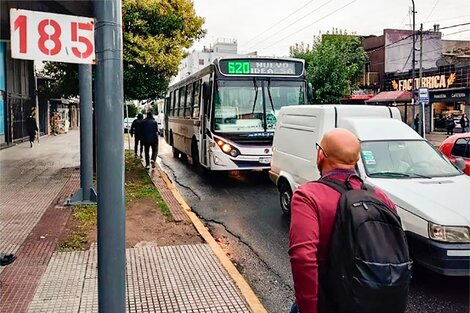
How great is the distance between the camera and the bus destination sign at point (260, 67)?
11727 mm

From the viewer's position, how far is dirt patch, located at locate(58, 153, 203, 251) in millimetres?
6719

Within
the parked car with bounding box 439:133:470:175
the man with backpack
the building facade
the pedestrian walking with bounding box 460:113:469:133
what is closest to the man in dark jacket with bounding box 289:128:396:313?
the man with backpack

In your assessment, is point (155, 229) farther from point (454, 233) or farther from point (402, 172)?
point (454, 233)

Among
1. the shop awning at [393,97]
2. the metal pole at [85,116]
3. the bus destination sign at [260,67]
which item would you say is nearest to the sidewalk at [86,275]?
the metal pole at [85,116]

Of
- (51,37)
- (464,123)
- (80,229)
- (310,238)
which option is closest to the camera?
(310,238)

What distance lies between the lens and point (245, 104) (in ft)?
38.7

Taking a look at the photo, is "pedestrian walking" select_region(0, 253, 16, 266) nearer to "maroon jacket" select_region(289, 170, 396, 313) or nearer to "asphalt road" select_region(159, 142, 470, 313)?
"asphalt road" select_region(159, 142, 470, 313)

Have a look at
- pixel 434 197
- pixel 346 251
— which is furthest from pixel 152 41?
pixel 346 251

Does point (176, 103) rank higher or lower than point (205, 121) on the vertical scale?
higher

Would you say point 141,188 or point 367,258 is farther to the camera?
point 141,188

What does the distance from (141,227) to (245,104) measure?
5195 millimetres

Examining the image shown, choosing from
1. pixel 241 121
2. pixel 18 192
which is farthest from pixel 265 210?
pixel 18 192

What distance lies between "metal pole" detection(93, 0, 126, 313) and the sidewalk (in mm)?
1225

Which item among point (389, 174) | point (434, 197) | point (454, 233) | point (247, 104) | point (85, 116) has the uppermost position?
point (247, 104)
